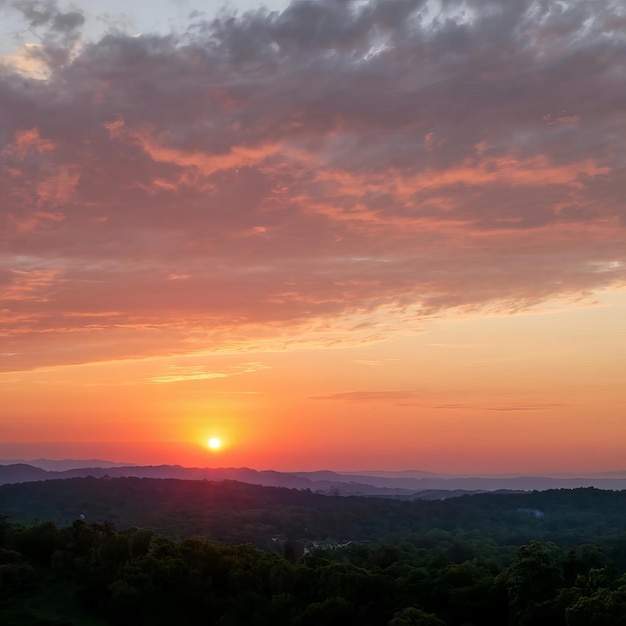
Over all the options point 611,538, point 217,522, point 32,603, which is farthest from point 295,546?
point 32,603

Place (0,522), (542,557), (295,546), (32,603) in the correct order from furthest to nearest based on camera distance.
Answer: (295,546), (0,522), (32,603), (542,557)

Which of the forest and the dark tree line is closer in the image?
the forest

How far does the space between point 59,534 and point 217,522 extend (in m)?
118

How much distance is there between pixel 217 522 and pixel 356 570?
421 feet

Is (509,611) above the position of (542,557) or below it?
below

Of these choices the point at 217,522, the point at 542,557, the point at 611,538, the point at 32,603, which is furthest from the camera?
the point at 217,522

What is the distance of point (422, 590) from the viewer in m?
68.7

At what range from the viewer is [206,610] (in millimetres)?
68938

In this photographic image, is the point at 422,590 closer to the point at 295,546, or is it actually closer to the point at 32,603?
the point at 32,603

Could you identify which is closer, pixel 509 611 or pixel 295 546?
pixel 509 611

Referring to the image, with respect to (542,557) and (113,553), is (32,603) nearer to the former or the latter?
(113,553)

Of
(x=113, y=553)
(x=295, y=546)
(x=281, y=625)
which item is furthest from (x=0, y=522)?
(x=295, y=546)

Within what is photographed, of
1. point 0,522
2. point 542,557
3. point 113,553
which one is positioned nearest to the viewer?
point 542,557

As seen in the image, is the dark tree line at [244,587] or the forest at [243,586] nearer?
the forest at [243,586]
